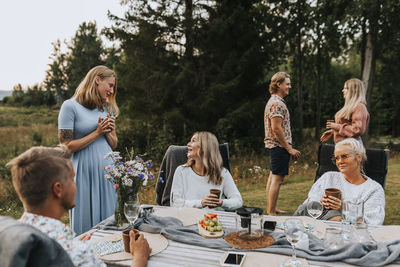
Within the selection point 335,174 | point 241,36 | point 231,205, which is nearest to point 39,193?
point 231,205

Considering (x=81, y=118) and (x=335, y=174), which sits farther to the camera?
(x=335, y=174)

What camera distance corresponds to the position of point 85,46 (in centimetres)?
2183

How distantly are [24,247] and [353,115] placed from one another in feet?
12.1

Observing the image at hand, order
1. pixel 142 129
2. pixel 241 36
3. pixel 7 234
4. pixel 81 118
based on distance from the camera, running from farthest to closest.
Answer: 1. pixel 142 129
2. pixel 241 36
3. pixel 81 118
4. pixel 7 234

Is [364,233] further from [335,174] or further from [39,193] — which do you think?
[39,193]

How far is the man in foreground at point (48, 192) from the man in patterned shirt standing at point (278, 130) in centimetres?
303

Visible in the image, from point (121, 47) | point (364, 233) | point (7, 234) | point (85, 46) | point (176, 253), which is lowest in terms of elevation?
point (176, 253)

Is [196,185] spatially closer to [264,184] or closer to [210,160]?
[210,160]

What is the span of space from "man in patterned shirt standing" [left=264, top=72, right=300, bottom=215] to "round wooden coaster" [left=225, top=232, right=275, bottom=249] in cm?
220

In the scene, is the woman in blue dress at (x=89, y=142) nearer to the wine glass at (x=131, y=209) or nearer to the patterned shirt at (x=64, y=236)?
the wine glass at (x=131, y=209)

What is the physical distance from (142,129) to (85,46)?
14.3 metres

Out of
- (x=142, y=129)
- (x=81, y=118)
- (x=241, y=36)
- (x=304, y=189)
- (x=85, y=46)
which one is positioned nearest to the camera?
(x=81, y=118)

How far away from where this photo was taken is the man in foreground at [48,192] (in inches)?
45.2

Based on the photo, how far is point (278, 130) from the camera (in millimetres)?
3855
